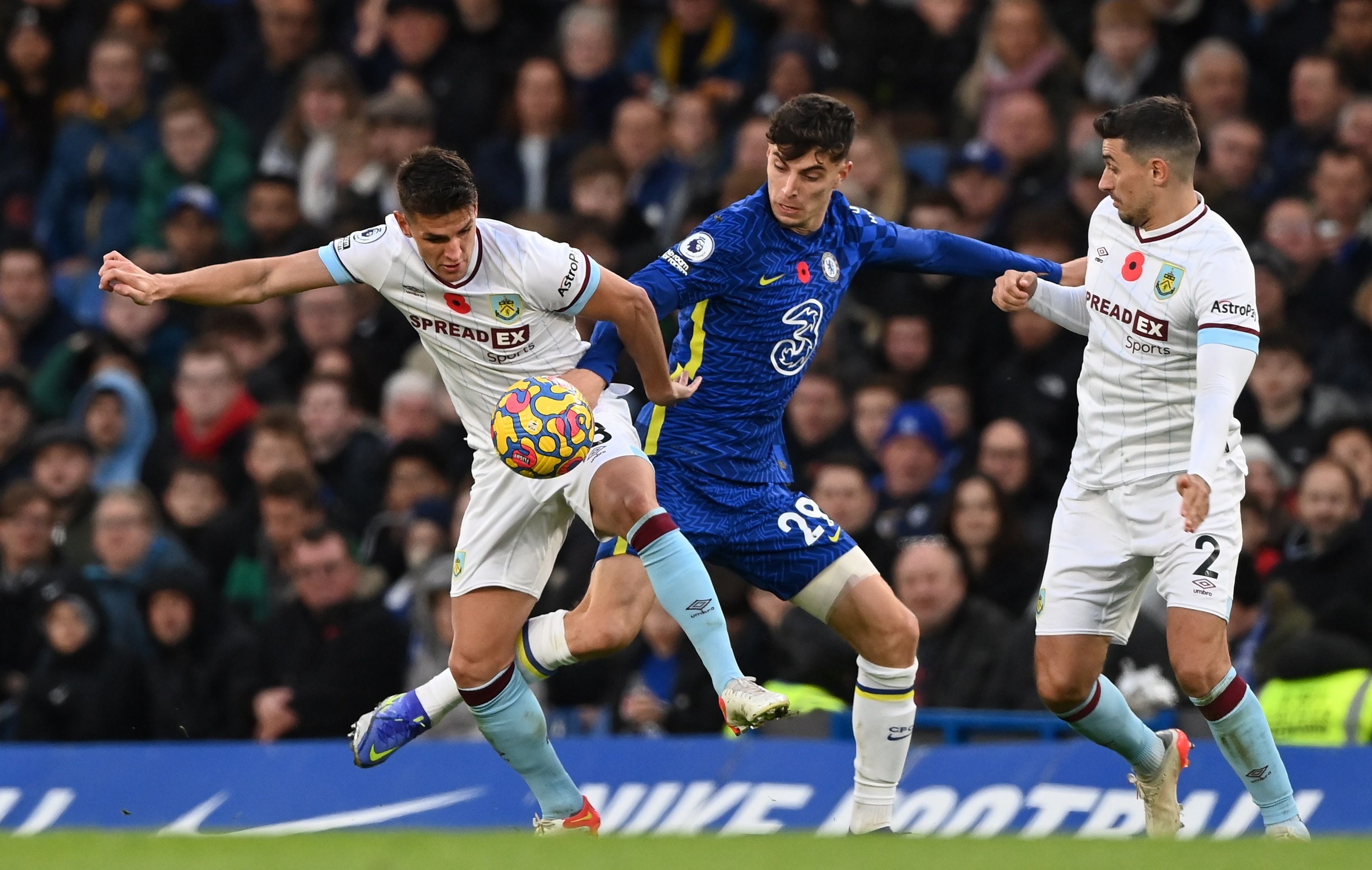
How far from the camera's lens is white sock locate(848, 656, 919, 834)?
8375 millimetres

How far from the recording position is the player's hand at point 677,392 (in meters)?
8.05

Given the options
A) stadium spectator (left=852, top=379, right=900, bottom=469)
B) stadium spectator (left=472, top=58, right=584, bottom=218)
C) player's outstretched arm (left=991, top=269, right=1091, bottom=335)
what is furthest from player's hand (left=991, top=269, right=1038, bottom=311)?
stadium spectator (left=472, top=58, right=584, bottom=218)

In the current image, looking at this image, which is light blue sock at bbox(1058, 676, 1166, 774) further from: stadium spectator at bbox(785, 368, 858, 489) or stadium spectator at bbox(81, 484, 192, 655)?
stadium spectator at bbox(81, 484, 192, 655)

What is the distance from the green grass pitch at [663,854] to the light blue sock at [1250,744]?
1.00 meters

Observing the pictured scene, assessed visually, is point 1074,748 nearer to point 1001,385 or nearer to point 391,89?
point 1001,385

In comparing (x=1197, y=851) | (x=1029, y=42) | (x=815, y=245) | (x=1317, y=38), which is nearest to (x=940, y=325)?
(x=1029, y=42)

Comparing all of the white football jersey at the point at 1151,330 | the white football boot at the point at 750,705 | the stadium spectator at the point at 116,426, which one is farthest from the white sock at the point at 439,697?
the stadium spectator at the point at 116,426

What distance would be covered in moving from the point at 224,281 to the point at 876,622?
8.69 feet

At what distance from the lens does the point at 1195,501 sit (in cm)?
714

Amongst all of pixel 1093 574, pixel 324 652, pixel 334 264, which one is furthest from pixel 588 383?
pixel 324 652

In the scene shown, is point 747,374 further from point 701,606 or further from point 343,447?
point 343,447

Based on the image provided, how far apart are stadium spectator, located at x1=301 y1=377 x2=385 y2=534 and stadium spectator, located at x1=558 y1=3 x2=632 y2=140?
2672 millimetres

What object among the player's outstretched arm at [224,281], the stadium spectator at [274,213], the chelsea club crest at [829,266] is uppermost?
the stadium spectator at [274,213]

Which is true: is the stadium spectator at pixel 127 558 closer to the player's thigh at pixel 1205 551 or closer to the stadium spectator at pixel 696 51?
the stadium spectator at pixel 696 51
